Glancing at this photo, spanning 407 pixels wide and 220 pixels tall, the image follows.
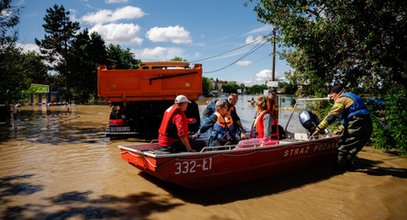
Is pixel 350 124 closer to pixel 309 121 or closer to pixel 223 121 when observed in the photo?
pixel 309 121

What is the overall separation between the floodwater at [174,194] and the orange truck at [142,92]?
2.23 metres

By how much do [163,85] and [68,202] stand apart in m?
5.54

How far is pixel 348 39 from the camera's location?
8.74 m

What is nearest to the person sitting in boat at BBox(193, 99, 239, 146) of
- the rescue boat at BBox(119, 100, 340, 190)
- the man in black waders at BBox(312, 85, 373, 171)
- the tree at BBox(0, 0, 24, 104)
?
the rescue boat at BBox(119, 100, 340, 190)

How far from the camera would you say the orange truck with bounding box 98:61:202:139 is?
9172 millimetres

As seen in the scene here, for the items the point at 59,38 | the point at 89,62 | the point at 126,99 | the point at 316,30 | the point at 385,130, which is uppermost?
the point at 59,38

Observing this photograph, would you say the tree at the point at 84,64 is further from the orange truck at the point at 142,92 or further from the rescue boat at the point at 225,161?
the rescue boat at the point at 225,161

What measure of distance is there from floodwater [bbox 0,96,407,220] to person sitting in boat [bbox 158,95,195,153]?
0.81m

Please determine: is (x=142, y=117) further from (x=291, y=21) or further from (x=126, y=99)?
(x=291, y=21)

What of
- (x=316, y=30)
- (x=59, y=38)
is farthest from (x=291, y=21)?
(x=59, y=38)

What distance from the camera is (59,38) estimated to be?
4006cm

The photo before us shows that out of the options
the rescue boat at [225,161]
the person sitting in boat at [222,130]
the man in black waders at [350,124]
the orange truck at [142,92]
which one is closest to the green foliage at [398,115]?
the man in black waders at [350,124]

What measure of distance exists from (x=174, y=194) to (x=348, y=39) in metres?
7.25

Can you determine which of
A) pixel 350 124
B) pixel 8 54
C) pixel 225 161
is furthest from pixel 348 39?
pixel 8 54
